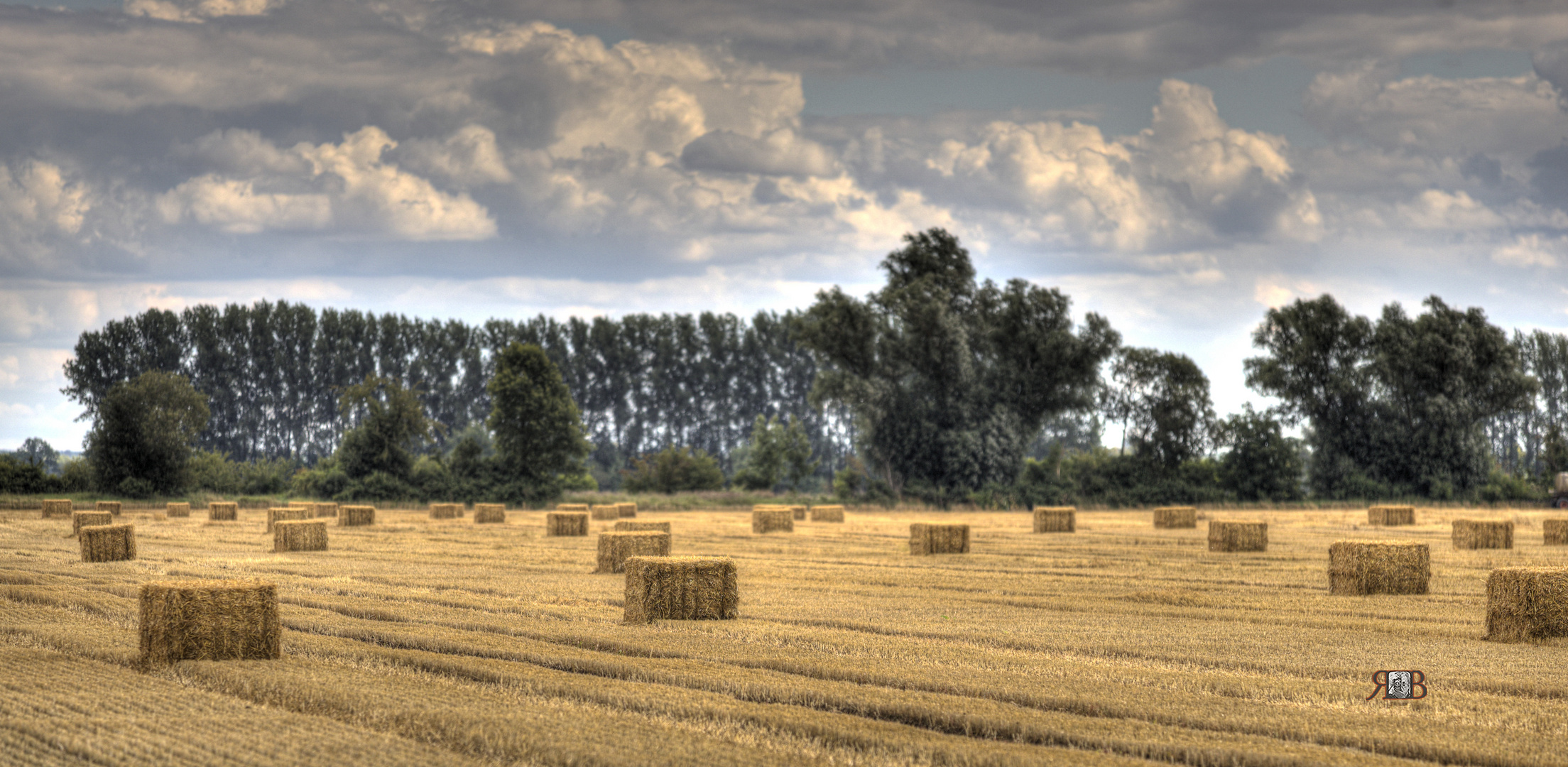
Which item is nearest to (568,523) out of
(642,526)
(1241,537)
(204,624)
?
(642,526)

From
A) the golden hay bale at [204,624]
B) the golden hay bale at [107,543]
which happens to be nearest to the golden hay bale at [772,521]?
the golden hay bale at [107,543]

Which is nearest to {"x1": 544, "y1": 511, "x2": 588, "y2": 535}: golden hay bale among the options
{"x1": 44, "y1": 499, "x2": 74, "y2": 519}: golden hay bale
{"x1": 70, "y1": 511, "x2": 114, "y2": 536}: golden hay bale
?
{"x1": 70, "y1": 511, "x2": 114, "y2": 536}: golden hay bale

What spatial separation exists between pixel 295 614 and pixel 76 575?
8.73m

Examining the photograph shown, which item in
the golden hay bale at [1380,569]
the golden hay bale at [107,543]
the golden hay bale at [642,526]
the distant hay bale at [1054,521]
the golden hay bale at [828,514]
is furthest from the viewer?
the golden hay bale at [828,514]

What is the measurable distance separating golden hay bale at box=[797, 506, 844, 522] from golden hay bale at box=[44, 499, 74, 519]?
29.4 meters

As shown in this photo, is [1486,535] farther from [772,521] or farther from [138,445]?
[138,445]

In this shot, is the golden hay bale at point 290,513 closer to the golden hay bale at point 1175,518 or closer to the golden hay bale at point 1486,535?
the golden hay bale at point 1175,518

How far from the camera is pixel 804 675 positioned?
14.1m

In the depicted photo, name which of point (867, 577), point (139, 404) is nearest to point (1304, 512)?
point (867, 577)

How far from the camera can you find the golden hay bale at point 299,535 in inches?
1318

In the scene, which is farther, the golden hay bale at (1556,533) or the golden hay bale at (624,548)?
the golden hay bale at (1556,533)

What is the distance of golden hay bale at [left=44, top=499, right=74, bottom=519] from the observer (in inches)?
2095

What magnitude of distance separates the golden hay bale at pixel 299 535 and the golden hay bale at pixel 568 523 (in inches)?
341

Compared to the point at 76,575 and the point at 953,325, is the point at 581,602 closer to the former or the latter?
the point at 76,575
